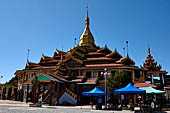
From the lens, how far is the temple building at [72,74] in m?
25.7

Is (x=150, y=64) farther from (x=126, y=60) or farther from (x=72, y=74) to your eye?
(x=72, y=74)

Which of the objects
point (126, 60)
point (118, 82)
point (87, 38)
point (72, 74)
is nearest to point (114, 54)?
point (126, 60)

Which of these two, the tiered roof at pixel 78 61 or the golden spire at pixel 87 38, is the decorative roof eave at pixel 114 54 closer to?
the tiered roof at pixel 78 61

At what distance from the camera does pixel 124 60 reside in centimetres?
3259

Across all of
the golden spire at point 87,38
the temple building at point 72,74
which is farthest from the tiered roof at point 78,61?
the golden spire at point 87,38

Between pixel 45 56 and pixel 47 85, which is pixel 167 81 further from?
pixel 45 56

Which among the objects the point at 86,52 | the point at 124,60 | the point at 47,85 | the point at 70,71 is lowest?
the point at 47,85

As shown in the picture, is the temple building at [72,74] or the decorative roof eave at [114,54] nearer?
the temple building at [72,74]

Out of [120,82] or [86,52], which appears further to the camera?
[86,52]

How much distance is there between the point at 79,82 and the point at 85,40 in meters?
22.4

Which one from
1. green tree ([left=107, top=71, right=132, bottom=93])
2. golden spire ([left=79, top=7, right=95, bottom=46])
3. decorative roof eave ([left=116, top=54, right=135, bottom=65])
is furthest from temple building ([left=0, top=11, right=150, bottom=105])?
golden spire ([left=79, top=7, right=95, bottom=46])

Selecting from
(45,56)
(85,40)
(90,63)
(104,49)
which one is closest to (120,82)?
(90,63)

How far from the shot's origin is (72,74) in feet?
107

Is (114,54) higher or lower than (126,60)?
higher
